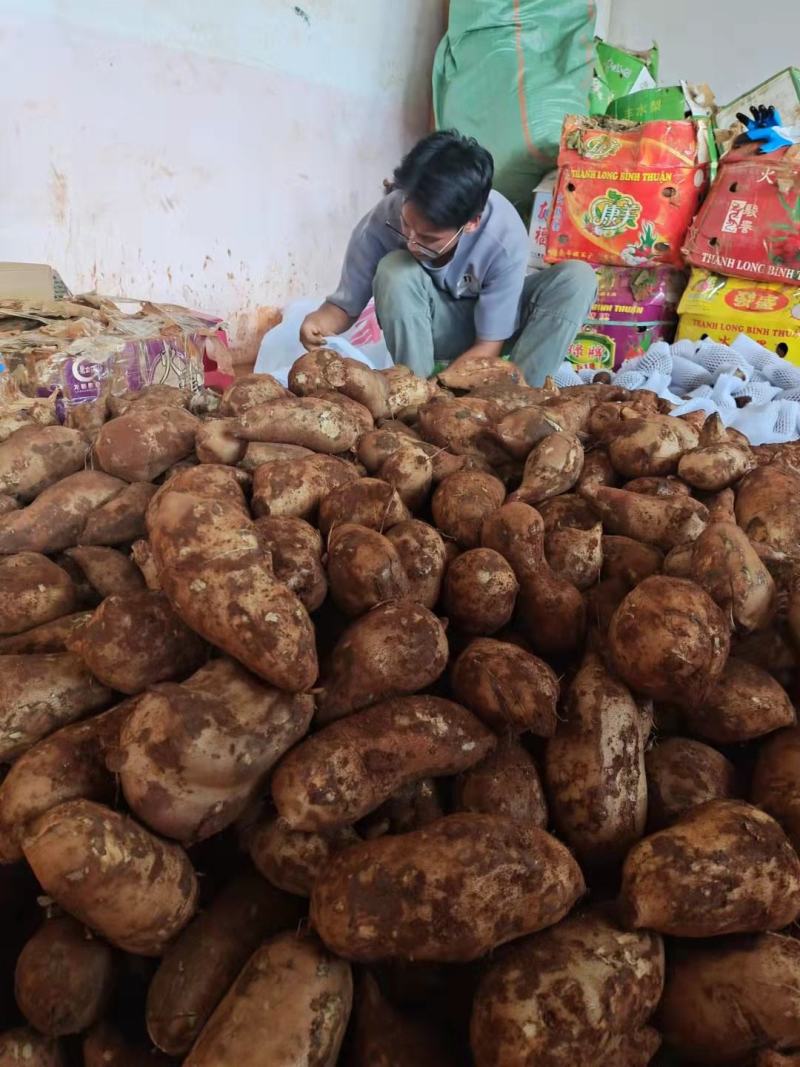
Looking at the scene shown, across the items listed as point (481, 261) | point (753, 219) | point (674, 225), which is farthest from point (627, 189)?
point (481, 261)

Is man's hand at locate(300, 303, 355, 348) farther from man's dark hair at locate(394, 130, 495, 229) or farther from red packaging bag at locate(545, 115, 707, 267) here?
red packaging bag at locate(545, 115, 707, 267)

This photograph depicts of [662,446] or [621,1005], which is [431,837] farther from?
[662,446]

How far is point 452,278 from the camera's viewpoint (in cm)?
357

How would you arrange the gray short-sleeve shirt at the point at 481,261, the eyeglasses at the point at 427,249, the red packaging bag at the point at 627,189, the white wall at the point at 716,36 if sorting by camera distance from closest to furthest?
the eyeglasses at the point at 427,249 < the gray short-sleeve shirt at the point at 481,261 < the red packaging bag at the point at 627,189 < the white wall at the point at 716,36

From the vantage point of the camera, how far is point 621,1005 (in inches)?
32.8

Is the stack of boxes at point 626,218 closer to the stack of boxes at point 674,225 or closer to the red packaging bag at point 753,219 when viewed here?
the stack of boxes at point 674,225

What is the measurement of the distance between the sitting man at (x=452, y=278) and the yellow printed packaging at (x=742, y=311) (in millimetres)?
863

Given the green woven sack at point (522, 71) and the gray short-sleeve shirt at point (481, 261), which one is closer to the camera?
the gray short-sleeve shirt at point (481, 261)

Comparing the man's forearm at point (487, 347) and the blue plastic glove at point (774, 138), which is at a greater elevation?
the blue plastic glove at point (774, 138)

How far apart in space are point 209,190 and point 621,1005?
15.3ft

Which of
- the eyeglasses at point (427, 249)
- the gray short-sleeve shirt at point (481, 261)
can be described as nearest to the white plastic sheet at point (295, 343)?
the gray short-sleeve shirt at point (481, 261)

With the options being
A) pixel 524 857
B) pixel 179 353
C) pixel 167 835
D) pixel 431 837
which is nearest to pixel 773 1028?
pixel 524 857

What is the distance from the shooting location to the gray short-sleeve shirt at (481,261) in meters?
3.43

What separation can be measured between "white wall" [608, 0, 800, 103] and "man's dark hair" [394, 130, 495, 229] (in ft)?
13.8
